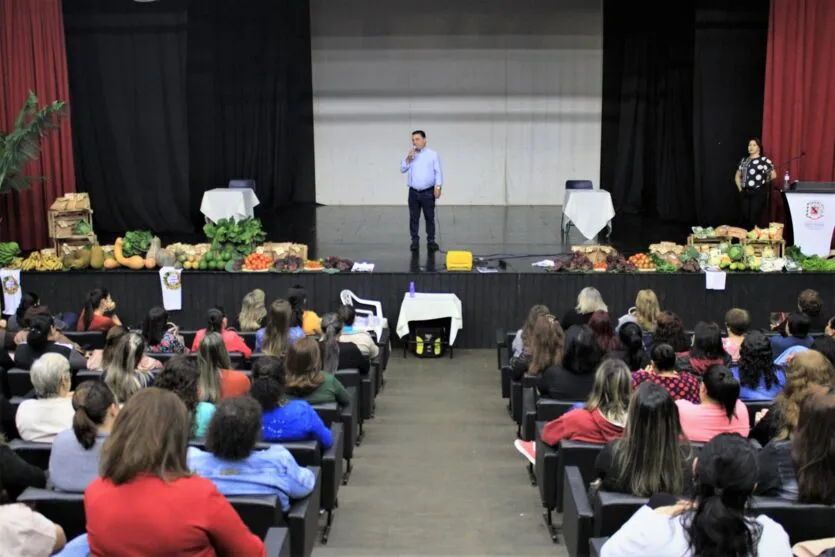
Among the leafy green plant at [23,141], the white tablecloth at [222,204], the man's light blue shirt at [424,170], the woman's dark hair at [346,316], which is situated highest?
the leafy green plant at [23,141]

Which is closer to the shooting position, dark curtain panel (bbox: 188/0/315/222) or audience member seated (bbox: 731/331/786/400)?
audience member seated (bbox: 731/331/786/400)

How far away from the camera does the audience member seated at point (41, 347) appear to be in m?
5.64

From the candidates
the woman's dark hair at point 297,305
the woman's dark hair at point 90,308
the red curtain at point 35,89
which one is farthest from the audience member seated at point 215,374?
the red curtain at point 35,89

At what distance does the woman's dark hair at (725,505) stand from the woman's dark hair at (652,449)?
80 centimetres

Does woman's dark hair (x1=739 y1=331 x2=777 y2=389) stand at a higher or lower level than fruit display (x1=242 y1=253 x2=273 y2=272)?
lower

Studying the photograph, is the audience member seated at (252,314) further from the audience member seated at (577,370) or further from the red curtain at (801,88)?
the red curtain at (801,88)

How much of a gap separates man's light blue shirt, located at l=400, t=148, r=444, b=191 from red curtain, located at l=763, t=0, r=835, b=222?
12.1 feet

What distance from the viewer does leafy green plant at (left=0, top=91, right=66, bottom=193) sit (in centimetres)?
996

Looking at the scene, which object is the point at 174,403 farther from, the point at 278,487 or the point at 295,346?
the point at 295,346

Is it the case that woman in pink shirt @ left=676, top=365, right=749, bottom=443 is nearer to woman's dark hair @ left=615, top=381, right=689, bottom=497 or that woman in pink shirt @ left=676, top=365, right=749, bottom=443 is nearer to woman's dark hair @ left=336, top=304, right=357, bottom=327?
woman's dark hair @ left=615, top=381, right=689, bottom=497

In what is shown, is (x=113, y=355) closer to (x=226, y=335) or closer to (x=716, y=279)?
(x=226, y=335)

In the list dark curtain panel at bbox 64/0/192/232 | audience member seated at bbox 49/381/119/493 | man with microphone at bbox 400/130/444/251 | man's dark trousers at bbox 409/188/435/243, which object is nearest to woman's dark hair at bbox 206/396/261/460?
audience member seated at bbox 49/381/119/493

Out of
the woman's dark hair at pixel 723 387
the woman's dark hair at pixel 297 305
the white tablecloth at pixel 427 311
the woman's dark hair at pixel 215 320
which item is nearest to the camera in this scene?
the woman's dark hair at pixel 723 387

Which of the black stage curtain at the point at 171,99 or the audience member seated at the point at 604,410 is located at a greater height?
the black stage curtain at the point at 171,99
